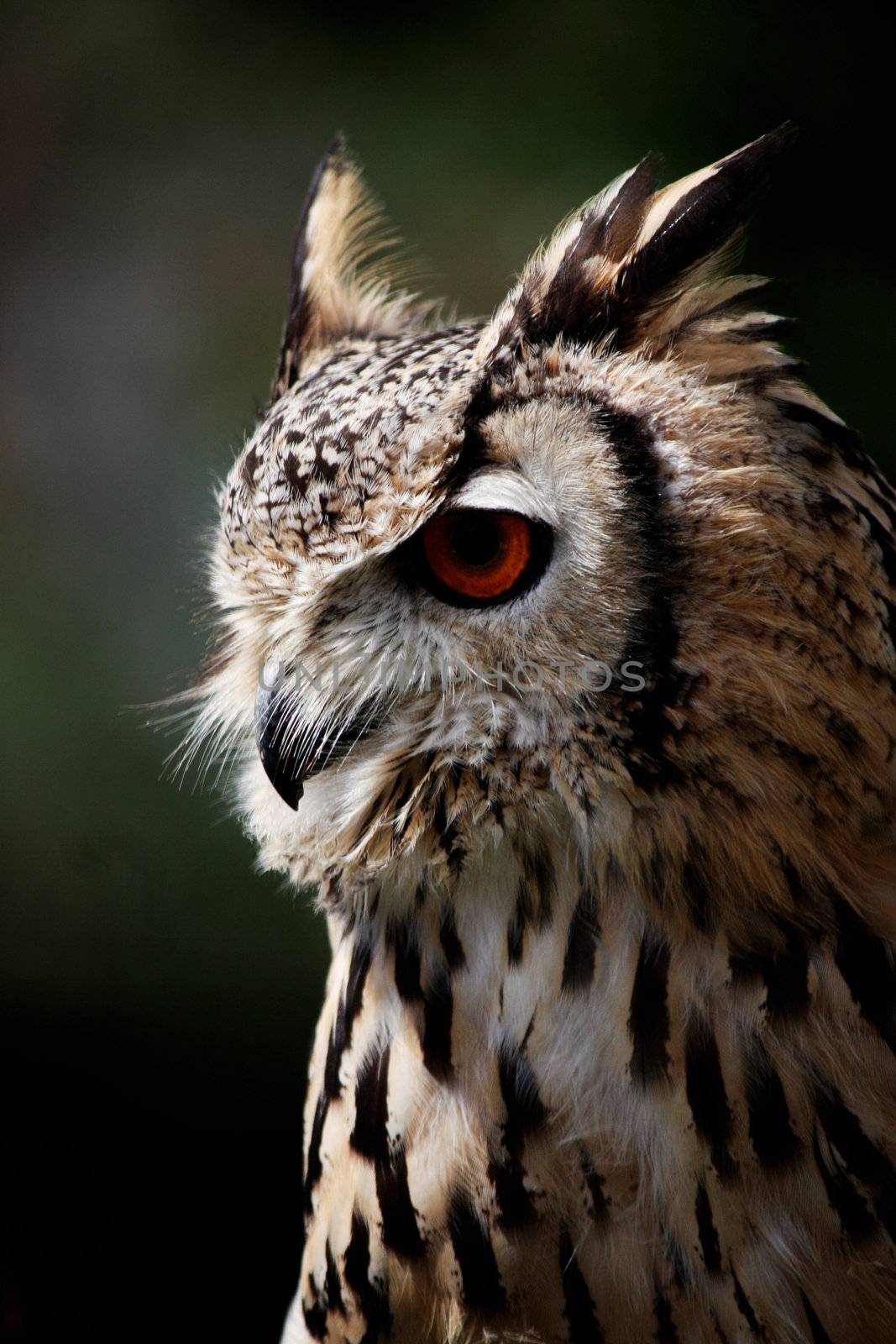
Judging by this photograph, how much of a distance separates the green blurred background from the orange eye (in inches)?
44.5

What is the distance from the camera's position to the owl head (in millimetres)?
860

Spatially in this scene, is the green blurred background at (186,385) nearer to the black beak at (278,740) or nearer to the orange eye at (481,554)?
the black beak at (278,740)

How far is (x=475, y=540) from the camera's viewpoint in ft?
2.90

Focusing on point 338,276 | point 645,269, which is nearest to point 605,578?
point 645,269

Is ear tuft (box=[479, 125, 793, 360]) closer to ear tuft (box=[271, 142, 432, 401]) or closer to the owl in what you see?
the owl

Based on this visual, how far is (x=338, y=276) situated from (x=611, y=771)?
75cm

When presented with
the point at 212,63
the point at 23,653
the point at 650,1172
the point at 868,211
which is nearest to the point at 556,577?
the point at 650,1172

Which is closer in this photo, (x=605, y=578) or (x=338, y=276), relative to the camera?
(x=605, y=578)

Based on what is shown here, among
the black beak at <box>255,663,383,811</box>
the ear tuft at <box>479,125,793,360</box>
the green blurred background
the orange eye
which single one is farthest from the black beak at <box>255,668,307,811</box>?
the green blurred background

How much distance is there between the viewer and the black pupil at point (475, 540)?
0.88 metres

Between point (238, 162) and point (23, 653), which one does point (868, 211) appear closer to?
point (238, 162)

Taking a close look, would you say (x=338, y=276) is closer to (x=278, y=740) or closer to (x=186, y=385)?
(x=278, y=740)

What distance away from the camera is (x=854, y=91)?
6.58 ft

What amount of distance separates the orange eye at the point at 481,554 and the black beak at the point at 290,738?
0.52 feet
